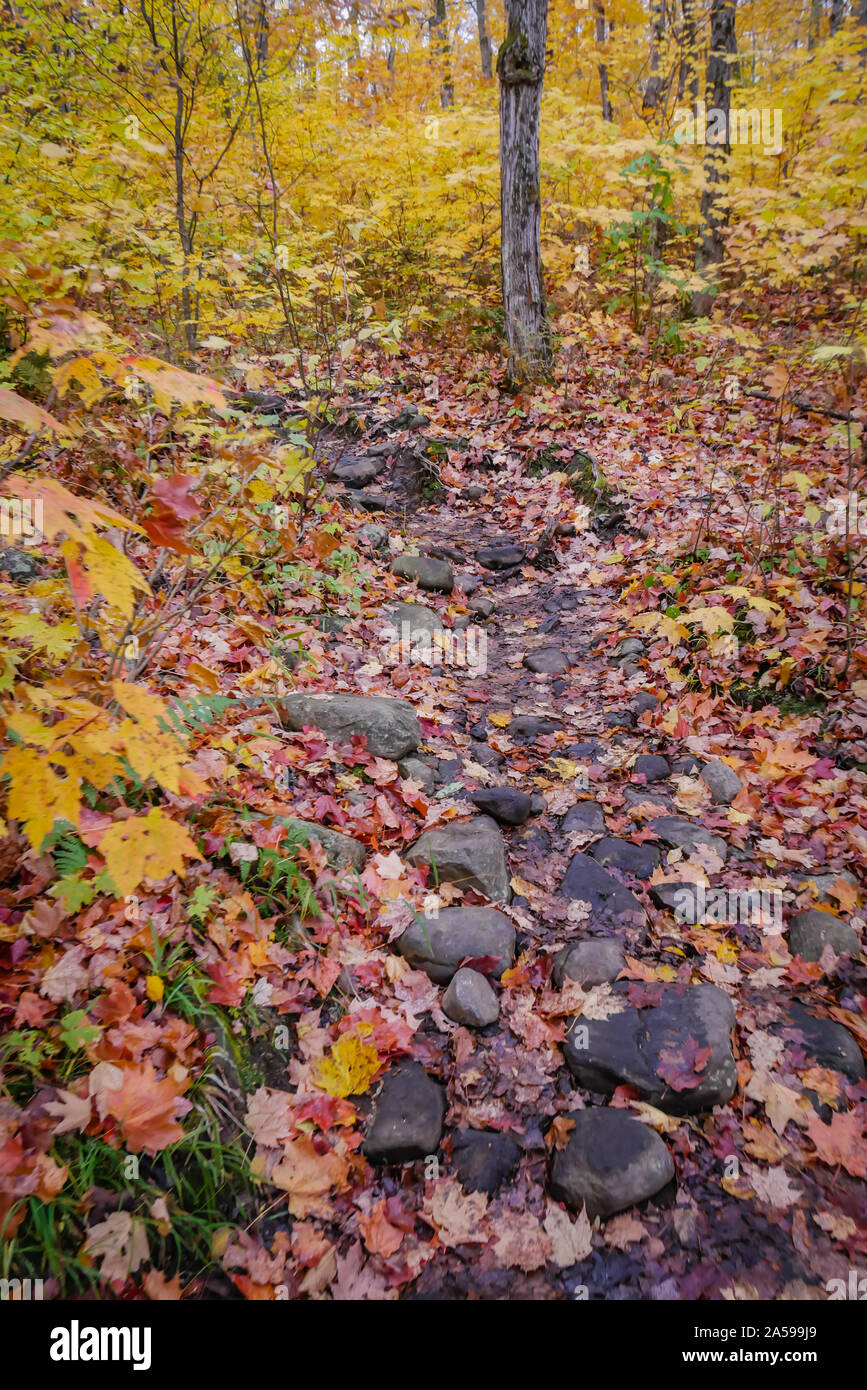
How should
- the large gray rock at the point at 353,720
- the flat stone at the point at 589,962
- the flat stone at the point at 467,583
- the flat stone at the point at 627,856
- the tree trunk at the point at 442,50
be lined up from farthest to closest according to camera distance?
the tree trunk at the point at 442,50, the flat stone at the point at 467,583, the large gray rock at the point at 353,720, the flat stone at the point at 627,856, the flat stone at the point at 589,962

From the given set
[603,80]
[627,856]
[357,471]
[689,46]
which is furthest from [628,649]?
[603,80]

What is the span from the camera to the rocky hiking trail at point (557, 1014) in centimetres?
217

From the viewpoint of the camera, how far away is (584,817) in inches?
150

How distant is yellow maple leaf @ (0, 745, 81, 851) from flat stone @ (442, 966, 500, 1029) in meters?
1.84

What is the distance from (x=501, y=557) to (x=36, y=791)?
5.60 meters

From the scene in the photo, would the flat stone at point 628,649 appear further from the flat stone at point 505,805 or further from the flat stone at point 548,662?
the flat stone at point 505,805

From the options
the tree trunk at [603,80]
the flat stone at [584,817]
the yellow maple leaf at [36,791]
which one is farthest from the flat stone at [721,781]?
the tree trunk at [603,80]

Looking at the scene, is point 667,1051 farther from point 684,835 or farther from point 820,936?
point 684,835

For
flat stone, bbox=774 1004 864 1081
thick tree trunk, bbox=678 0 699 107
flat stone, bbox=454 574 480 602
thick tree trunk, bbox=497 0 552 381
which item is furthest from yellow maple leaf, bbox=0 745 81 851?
thick tree trunk, bbox=678 0 699 107

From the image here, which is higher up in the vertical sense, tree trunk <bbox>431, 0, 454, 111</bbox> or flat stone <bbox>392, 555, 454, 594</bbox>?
tree trunk <bbox>431, 0, 454, 111</bbox>

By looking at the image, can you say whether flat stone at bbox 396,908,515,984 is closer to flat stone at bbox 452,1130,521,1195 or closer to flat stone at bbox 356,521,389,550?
flat stone at bbox 452,1130,521,1195

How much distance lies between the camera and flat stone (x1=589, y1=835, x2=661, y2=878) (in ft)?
11.4

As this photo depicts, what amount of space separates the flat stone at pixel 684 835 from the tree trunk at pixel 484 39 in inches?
798

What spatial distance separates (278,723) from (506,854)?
5.08ft
